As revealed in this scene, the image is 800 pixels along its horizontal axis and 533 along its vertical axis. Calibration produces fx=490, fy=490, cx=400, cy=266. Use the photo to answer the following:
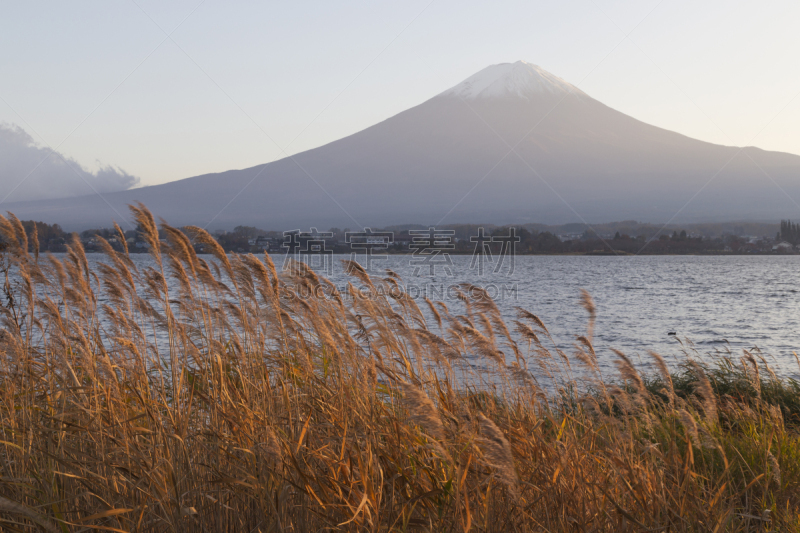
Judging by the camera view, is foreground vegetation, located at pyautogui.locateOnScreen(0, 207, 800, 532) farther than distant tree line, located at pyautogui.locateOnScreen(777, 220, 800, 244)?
No

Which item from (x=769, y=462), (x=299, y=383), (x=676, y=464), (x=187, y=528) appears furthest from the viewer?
(x=299, y=383)

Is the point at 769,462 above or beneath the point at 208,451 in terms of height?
beneath

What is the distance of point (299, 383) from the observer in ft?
17.0

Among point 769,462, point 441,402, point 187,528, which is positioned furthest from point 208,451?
point 769,462

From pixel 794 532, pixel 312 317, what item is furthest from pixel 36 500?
pixel 794 532

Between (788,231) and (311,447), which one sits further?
→ (788,231)

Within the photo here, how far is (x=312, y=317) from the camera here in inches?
167

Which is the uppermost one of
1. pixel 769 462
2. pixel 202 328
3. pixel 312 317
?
pixel 312 317

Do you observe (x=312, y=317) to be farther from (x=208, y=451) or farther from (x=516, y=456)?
(x=516, y=456)

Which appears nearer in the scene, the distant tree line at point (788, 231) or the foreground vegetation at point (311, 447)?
the foreground vegetation at point (311, 447)

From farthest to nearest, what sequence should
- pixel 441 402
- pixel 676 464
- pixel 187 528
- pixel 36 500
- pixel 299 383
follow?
1. pixel 299 383
2. pixel 441 402
3. pixel 676 464
4. pixel 36 500
5. pixel 187 528

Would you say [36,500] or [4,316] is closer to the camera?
[36,500]

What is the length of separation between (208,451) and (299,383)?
200 centimetres

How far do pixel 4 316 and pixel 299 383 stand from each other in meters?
3.32
